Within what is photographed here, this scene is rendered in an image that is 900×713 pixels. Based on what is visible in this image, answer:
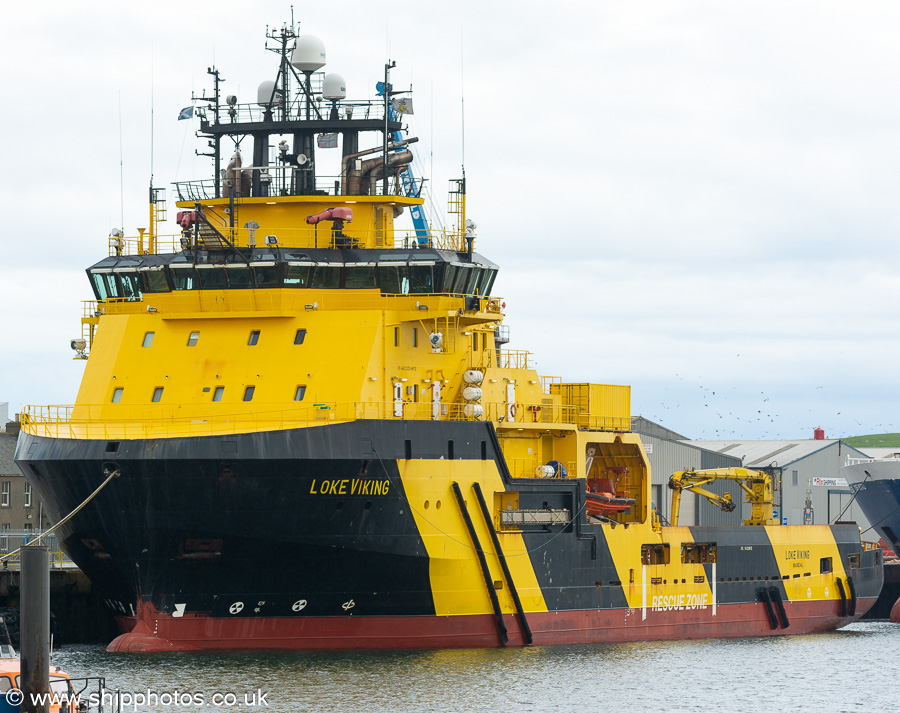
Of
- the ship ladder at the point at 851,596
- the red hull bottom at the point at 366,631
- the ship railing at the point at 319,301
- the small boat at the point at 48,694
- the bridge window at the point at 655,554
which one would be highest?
the ship railing at the point at 319,301

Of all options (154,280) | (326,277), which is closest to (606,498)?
(326,277)

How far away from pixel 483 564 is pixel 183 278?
9640 mm

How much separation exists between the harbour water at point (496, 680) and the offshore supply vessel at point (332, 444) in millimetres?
1228

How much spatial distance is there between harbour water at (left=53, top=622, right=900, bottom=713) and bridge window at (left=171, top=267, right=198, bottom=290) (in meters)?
8.56

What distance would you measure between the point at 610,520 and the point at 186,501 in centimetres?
1178

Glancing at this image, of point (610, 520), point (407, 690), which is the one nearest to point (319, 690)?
point (407, 690)

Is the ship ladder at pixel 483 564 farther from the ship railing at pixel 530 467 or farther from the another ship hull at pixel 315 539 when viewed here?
the ship railing at pixel 530 467

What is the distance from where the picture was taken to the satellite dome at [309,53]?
39.3 meters

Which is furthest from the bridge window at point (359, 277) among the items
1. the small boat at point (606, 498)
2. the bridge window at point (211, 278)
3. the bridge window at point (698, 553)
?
the bridge window at point (698, 553)

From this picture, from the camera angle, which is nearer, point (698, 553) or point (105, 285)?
point (105, 285)

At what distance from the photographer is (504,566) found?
3572 centimetres

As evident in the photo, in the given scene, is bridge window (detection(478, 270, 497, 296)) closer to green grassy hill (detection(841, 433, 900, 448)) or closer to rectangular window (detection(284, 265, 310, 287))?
rectangular window (detection(284, 265, 310, 287))

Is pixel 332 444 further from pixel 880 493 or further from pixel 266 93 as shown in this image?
pixel 880 493

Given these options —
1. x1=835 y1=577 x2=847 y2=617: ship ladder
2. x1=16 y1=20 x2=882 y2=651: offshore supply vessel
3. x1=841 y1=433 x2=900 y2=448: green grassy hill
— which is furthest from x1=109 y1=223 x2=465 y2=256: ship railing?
x1=841 y1=433 x2=900 y2=448: green grassy hill
